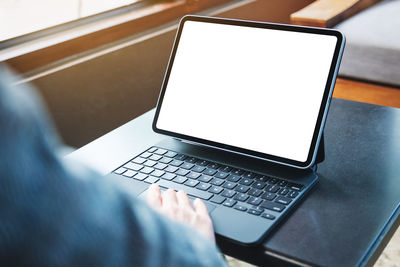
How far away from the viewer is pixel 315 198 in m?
0.67

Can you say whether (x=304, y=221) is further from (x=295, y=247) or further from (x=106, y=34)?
(x=106, y=34)

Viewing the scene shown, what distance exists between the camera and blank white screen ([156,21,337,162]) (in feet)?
2.40

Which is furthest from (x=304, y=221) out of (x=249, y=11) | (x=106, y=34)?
(x=249, y=11)

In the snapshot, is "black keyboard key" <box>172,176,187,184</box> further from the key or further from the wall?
the wall

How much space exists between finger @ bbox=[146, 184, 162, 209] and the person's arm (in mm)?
360

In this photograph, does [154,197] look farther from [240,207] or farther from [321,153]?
[321,153]

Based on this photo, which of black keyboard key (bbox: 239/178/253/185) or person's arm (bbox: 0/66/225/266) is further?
black keyboard key (bbox: 239/178/253/185)

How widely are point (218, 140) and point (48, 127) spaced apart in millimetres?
556

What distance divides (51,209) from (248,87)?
58 centimetres

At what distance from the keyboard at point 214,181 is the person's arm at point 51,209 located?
1.23 feet

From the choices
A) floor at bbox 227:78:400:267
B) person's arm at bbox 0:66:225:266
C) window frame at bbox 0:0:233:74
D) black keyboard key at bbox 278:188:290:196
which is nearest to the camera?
person's arm at bbox 0:66:225:266

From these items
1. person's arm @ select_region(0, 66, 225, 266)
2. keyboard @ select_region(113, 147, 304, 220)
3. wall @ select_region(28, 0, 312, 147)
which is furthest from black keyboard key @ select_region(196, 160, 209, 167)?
wall @ select_region(28, 0, 312, 147)

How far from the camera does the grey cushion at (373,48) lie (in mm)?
1875

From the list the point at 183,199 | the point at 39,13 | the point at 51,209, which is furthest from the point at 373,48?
the point at 51,209
